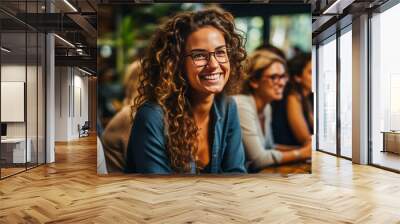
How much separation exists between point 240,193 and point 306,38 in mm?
2792

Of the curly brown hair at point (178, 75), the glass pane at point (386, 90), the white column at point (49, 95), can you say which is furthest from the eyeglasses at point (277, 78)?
the white column at point (49, 95)

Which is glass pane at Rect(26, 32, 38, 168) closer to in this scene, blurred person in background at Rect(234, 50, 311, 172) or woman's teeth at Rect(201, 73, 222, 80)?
woman's teeth at Rect(201, 73, 222, 80)

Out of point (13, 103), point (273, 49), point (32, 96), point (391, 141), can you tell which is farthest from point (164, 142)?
point (391, 141)

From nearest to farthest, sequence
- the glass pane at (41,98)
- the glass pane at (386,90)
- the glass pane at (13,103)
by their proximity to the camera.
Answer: the glass pane at (13,103), the glass pane at (386,90), the glass pane at (41,98)

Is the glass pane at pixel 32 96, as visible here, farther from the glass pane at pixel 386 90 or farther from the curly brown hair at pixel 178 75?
the glass pane at pixel 386 90

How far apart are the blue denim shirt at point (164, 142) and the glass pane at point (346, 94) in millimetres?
3941

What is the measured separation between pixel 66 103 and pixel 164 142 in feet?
36.7

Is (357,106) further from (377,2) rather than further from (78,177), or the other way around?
(78,177)

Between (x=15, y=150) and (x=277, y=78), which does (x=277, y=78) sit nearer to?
(x=277, y=78)

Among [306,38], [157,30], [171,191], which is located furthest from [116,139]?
[306,38]

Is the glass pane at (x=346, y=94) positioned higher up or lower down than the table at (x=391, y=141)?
higher up

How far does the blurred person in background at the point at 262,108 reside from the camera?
20.9ft

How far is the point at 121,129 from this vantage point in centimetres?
636

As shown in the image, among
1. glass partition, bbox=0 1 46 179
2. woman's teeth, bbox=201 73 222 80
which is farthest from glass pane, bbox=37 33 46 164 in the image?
woman's teeth, bbox=201 73 222 80
